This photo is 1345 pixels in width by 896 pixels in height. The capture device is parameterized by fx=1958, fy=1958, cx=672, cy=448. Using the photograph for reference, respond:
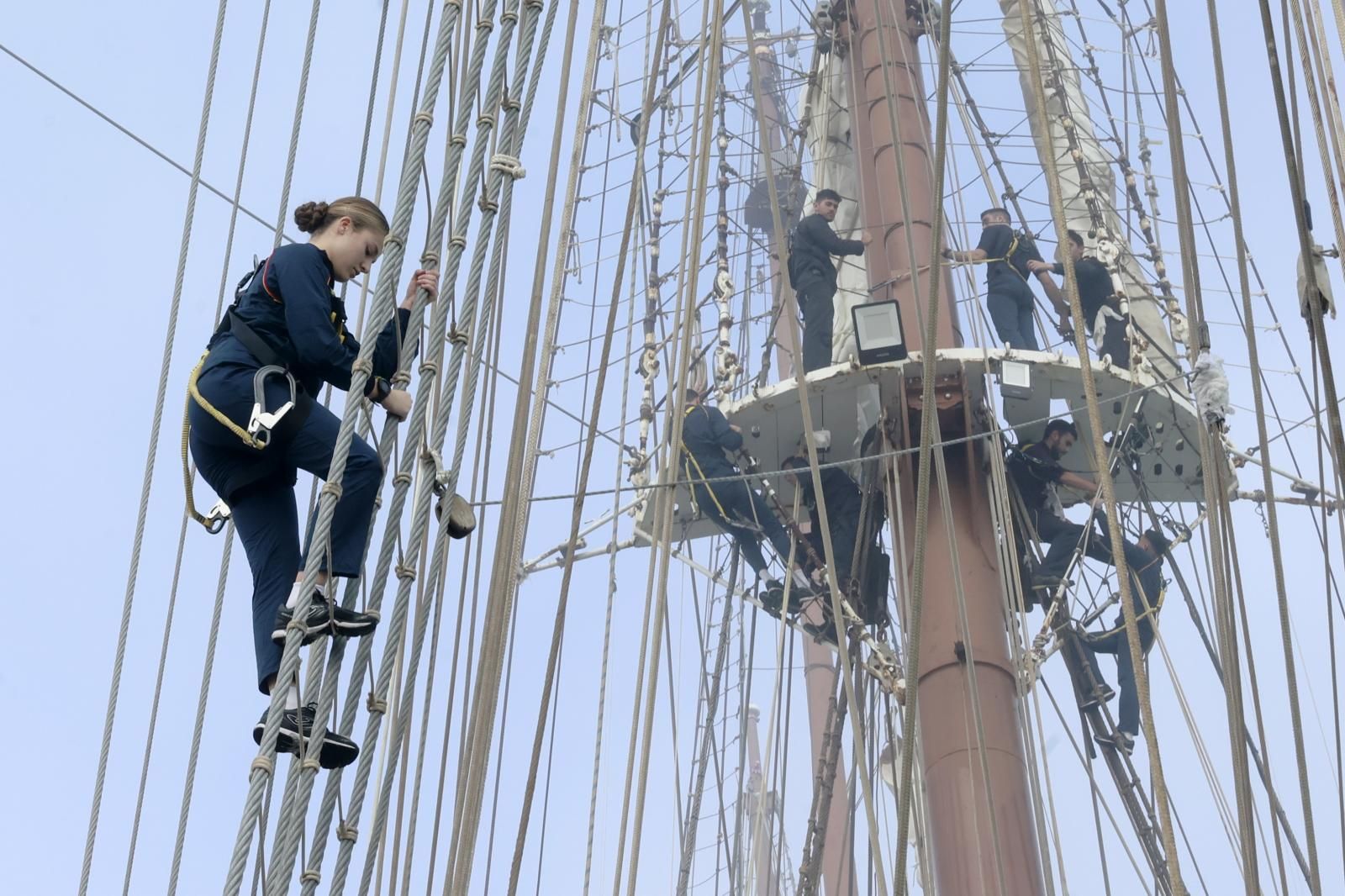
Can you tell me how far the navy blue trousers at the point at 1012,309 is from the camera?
916cm

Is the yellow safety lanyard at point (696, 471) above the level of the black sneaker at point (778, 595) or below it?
above

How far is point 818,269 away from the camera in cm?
910

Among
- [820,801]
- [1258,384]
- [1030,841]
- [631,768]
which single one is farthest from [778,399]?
[1258,384]

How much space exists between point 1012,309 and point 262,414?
6137 millimetres

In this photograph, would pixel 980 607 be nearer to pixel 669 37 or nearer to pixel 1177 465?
pixel 1177 465

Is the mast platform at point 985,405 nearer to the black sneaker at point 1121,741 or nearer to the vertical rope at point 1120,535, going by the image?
the black sneaker at point 1121,741

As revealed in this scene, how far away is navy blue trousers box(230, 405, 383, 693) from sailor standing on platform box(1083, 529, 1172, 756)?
6319mm

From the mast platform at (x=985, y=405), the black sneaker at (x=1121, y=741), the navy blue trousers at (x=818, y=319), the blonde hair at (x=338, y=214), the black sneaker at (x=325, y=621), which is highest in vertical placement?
the navy blue trousers at (x=818, y=319)

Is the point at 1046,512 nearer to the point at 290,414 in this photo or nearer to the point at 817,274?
the point at 817,274

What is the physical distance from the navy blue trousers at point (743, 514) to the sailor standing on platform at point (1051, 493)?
1.19 metres

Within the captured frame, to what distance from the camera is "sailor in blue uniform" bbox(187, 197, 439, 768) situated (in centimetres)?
357

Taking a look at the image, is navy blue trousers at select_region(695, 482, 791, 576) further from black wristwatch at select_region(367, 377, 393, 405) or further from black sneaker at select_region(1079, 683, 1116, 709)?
black wristwatch at select_region(367, 377, 393, 405)

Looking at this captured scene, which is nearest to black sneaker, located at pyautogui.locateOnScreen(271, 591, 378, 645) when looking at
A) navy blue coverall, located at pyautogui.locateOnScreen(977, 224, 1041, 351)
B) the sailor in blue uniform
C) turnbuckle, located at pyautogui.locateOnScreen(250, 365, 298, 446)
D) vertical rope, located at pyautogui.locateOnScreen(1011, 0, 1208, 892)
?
the sailor in blue uniform

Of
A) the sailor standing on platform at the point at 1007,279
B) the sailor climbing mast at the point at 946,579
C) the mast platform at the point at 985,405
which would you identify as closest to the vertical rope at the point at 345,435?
the sailor climbing mast at the point at 946,579
